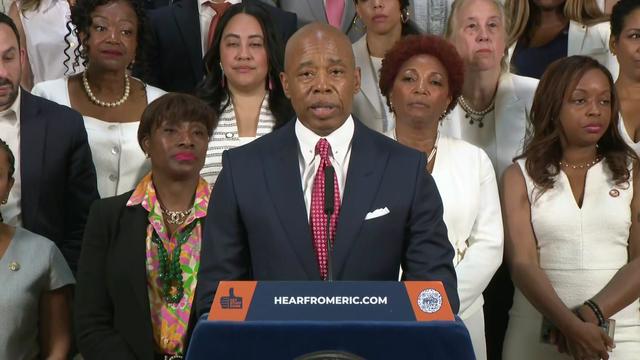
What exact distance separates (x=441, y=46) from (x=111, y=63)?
127 cm

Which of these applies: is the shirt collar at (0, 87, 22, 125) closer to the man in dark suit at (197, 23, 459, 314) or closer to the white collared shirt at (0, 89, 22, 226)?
the white collared shirt at (0, 89, 22, 226)

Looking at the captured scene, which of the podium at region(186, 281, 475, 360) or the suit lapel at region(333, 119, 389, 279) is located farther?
the suit lapel at region(333, 119, 389, 279)

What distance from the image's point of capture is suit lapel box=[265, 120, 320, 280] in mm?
2166

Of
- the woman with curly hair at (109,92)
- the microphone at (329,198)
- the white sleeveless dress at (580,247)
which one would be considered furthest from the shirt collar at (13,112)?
the white sleeveless dress at (580,247)

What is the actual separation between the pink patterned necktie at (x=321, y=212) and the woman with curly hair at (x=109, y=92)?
1.55 metres

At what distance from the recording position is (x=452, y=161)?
10.9 ft

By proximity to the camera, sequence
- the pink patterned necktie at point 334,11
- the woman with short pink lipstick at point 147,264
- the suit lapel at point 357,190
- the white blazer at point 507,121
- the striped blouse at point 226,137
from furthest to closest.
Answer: the pink patterned necktie at point 334,11 < the white blazer at point 507,121 < the striped blouse at point 226,137 < the woman with short pink lipstick at point 147,264 < the suit lapel at point 357,190

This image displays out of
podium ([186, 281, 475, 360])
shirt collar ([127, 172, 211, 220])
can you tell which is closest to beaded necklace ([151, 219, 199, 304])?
shirt collar ([127, 172, 211, 220])

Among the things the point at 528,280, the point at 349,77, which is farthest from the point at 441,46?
the point at 349,77

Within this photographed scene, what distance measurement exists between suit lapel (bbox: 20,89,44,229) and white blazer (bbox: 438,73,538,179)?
1.56 m

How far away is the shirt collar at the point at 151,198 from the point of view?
9.73 ft

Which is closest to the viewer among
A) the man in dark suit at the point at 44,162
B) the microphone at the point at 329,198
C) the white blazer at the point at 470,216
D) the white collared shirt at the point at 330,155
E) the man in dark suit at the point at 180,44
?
the microphone at the point at 329,198

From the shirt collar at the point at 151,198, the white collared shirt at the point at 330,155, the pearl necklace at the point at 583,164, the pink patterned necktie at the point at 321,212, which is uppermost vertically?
the white collared shirt at the point at 330,155

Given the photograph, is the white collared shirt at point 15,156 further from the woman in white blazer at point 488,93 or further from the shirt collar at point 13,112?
the woman in white blazer at point 488,93
